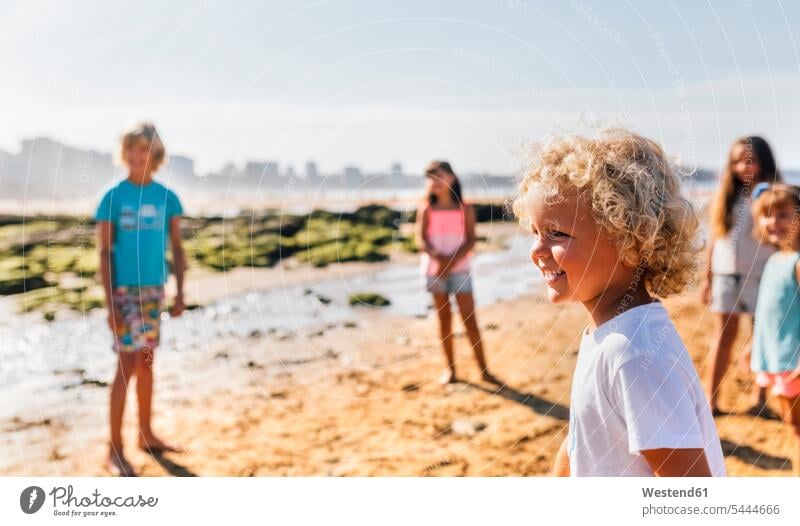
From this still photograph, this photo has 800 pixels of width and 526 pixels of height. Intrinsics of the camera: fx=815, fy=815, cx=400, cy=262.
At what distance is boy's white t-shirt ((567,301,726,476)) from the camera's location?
156 cm

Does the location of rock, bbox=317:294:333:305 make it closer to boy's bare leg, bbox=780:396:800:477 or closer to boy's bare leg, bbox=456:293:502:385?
boy's bare leg, bbox=456:293:502:385

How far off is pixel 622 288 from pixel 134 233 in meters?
2.06

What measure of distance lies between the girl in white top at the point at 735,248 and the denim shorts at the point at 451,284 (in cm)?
122

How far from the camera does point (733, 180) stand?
369 cm

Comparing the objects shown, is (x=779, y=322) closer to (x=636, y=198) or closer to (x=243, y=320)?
(x=636, y=198)

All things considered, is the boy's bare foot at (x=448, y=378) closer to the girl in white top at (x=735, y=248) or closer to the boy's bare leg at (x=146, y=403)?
the girl in white top at (x=735, y=248)

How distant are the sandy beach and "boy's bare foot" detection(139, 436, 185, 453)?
5cm

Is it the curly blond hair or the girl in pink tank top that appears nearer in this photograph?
the curly blond hair

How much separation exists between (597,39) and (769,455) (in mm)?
1821

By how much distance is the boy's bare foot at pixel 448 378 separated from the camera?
4.31 meters
